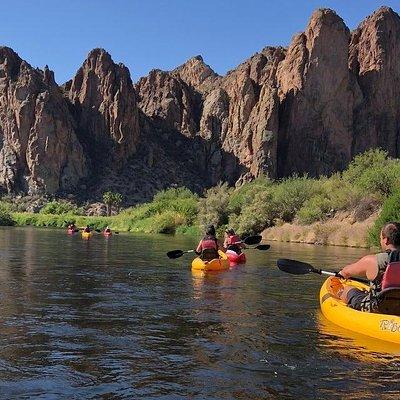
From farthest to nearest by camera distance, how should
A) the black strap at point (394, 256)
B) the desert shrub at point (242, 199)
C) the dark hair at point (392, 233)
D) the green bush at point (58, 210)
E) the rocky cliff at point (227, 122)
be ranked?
the rocky cliff at point (227, 122) < the green bush at point (58, 210) < the desert shrub at point (242, 199) < the dark hair at point (392, 233) < the black strap at point (394, 256)

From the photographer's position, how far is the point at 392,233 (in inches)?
375

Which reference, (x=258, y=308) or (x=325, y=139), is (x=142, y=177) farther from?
(x=258, y=308)

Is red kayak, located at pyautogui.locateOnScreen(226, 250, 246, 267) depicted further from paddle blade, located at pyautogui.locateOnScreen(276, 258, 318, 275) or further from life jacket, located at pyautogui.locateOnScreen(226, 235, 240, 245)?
paddle blade, located at pyautogui.locateOnScreen(276, 258, 318, 275)

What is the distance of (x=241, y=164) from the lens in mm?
131500

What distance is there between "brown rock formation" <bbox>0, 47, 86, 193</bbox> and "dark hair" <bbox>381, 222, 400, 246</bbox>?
390 feet

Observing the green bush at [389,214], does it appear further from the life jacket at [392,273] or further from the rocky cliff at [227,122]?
the rocky cliff at [227,122]

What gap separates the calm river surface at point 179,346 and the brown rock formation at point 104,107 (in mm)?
118462

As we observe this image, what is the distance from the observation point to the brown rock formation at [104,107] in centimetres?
13412

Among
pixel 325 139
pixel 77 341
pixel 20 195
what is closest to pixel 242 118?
pixel 325 139

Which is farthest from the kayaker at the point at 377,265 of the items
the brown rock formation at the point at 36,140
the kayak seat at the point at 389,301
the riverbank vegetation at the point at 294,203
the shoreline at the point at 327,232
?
the brown rock formation at the point at 36,140

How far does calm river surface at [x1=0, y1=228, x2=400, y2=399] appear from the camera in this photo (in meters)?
7.21

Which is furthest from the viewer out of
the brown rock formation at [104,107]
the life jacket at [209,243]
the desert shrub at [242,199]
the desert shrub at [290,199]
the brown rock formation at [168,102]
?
the brown rock formation at [168,102]

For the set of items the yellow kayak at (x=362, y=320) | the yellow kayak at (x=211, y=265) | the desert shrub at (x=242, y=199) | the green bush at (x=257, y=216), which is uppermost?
the desert shrub at (x=242, y=199)

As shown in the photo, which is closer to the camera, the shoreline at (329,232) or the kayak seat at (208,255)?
the kayak seat at (208,255)
